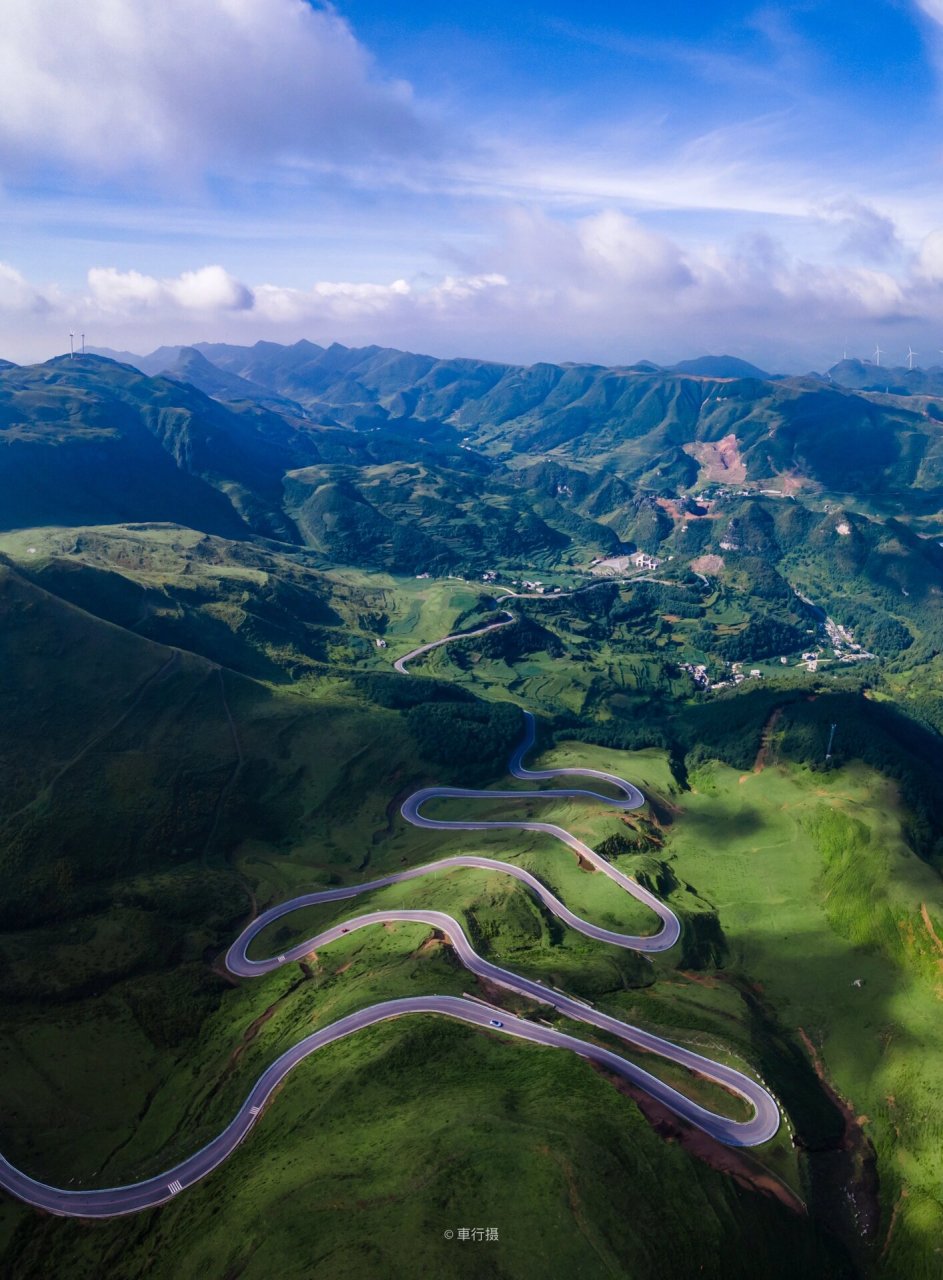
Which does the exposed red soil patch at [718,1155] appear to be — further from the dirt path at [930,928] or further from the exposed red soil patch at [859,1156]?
the dirt path at [930,928]

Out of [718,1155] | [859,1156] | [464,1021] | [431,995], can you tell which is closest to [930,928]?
[859,1156]

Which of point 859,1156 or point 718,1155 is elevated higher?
point 718,1155

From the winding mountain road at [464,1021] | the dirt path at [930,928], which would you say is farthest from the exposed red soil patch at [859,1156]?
the dirt path at [930,928]

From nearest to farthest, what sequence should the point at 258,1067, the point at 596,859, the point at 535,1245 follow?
the point at 535,1245 → the point at 258,1067 → the point at 596,859

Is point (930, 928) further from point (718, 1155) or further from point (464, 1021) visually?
point (464, 1021)

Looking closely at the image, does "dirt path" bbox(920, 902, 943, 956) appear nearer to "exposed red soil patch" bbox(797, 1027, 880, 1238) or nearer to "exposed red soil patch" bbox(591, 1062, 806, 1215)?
"exposed red soil patch" bbox(797, 1027, 880, 1238)

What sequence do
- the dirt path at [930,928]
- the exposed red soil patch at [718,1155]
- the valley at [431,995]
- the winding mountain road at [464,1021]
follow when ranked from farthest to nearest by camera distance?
the dirt path at [930,928], the winding mountain road at [464,1021], the exposed red soil patch at [718,1155], the valley at [431,995]

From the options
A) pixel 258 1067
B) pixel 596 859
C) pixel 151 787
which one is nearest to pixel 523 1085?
pixel 258 1067

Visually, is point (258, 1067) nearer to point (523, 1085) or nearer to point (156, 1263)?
point (156, 1263)
